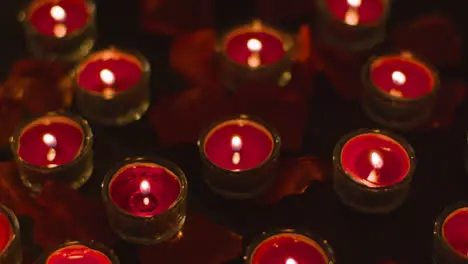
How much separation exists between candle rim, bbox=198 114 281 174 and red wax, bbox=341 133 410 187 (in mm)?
117

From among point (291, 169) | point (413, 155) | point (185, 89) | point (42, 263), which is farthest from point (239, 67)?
point (42, 263)

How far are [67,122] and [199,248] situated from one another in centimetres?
35

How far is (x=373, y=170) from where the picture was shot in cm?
146

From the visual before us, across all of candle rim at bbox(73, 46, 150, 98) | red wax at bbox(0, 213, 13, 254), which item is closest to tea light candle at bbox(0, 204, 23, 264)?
red wax at bbox(0, 213, 13, 254)

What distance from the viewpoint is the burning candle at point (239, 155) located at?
142 centimetres

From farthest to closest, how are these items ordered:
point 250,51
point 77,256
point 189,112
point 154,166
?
point 250,51
point 189,112
point 154,166
point 77,256

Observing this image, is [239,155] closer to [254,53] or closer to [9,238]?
[254,53]

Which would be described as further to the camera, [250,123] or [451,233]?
[250,123]

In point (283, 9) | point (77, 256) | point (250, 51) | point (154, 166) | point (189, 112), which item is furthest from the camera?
point (283, 9)

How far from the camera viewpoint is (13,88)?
5.17 ft

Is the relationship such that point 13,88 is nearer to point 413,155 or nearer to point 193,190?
point 193,190

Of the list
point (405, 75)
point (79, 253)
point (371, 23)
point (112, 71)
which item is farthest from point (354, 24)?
point (79, 253)

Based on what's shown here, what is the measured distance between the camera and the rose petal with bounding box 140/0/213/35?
67.7 inches

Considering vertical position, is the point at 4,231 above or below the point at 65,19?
below
